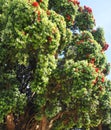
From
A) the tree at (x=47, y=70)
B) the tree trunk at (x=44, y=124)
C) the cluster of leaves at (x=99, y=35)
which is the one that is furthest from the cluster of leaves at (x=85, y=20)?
the tree trunk at (x=44, y=124)

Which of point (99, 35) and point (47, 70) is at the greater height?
point (99, 35)

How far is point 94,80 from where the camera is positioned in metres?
19.8

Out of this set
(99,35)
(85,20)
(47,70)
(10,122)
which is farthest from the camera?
(99,35)

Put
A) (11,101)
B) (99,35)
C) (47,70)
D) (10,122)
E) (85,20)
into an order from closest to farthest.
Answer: (11,101)
(47,70)
(10,122)
(85,20)
(99,35)

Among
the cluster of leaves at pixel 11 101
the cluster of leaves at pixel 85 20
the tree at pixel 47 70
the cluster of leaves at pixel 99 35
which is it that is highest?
the cluster of leaves at pixel 85 20

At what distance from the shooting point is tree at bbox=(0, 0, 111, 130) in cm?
1848

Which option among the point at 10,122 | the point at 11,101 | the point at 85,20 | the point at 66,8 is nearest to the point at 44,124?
the point at 10,122

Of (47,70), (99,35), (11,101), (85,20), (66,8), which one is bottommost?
(11,101)

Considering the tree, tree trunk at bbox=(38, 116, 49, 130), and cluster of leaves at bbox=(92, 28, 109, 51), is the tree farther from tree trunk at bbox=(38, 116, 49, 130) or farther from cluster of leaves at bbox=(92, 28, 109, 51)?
cluster of leaves at bbox=(92, 28, 109, 51)

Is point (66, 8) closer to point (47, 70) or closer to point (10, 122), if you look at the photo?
point (47, 70)

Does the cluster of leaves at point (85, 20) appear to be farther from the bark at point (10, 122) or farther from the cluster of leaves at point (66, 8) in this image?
the bark at point (10, 122)

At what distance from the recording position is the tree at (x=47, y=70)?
60.6 feet

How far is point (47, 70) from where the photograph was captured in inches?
762

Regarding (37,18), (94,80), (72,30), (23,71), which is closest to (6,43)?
(37,18)
